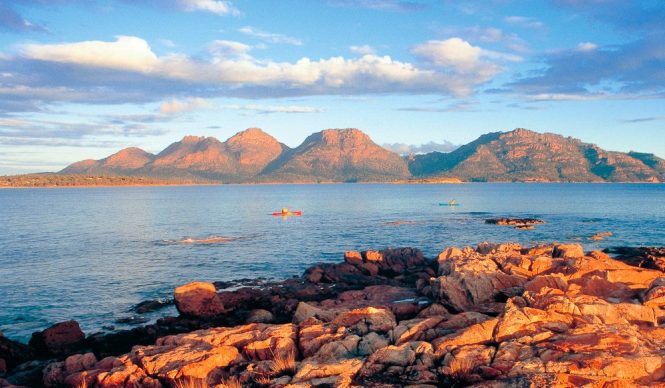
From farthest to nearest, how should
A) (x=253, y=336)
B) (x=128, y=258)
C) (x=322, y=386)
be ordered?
1. (x=128, y=258)
2. (x=253, y=336)
3. (x=322, y=386)

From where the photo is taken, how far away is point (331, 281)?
119 feet

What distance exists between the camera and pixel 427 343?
14.1m

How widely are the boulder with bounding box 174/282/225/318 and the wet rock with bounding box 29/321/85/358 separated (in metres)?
5.31

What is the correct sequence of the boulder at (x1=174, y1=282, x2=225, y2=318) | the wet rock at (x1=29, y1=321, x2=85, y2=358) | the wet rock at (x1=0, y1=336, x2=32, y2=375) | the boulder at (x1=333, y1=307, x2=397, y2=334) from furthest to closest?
1. the boulder at (x1=174, y1=282, x2=225, y2=318)
2. the wet rock at (x1=29, y1=321, x2=85, y2=358)
3. the wet rock at (x1=0, y1=336, x2=32, y2=375)
4. the boulder at (x1=333, y1=307, x2=397, y2=334)

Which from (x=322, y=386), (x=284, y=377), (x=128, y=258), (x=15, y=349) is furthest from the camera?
(x=128, y=258)

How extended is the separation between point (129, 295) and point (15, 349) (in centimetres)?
1318

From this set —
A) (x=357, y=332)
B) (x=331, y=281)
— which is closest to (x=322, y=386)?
(x=357, y=332)

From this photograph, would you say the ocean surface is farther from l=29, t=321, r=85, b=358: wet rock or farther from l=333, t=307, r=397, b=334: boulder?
l=333, t=307, r=397, b=334: boulder

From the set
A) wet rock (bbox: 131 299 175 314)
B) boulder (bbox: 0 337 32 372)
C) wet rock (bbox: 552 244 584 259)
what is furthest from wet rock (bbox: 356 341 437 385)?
wet rock (bbox: 552 244 584 259)

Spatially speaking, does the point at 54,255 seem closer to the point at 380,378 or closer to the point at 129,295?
the point at 129,295

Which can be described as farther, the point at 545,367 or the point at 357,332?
the point at 357,332

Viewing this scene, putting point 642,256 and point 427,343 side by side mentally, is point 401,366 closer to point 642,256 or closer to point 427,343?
point 427,343

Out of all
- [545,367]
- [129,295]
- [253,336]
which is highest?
[545,367]

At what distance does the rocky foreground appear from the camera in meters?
12.1
